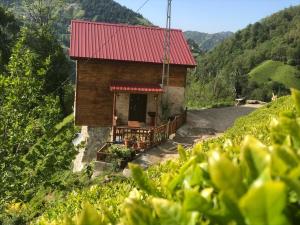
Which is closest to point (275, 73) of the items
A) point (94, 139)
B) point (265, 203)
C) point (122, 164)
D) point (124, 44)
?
point (124, 44)

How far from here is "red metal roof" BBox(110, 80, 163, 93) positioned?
2264 centimetres

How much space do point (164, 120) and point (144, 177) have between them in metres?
22.2

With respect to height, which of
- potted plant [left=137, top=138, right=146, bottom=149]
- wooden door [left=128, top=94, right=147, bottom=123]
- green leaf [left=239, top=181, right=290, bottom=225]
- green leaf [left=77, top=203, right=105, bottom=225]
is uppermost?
green leaf [left=239, top=181, right=290, bottom=225]

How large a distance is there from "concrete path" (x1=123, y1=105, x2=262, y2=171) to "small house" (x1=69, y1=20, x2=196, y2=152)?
1611 millimetres

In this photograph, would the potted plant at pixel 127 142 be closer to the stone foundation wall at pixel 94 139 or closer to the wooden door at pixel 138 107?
the stone foundation wall at pixel 94 139

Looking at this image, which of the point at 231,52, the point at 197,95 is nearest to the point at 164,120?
the point at 197,95

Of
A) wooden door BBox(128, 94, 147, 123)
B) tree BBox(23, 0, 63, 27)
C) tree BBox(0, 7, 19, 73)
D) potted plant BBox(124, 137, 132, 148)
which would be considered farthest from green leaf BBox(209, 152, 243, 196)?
tree BBox(23, 0, 63, 27)

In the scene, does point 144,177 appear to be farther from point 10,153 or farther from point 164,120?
point 164,120

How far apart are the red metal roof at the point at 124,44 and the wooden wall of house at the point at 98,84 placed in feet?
1.54

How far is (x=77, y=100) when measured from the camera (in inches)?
913

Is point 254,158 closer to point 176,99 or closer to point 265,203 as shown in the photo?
point 265,203

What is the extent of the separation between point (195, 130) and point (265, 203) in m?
22.0

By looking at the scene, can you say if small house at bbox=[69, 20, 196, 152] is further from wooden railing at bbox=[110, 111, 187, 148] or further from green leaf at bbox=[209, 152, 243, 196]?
green leaf at bbox=[209, 152, 243, 196]

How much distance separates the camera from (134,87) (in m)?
23.0
